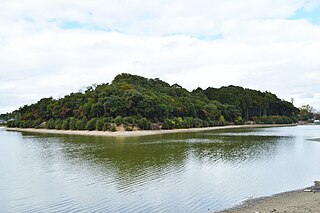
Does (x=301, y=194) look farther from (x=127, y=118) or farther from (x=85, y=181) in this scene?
(x=127, y=118)

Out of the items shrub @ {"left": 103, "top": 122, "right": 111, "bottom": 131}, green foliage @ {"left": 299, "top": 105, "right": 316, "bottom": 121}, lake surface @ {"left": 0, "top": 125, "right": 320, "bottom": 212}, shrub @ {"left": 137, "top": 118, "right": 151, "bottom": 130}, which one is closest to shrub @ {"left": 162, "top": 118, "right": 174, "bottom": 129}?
shrub @ {"left": 137, "top": 118, "right": 151, "bottom": 130}

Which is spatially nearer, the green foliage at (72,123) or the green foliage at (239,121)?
the green foliage at (72,123)

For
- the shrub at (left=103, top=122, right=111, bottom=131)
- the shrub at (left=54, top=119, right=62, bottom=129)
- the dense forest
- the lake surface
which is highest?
the dense forest

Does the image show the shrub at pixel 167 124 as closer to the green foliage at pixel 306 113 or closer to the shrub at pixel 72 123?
the shrub at pixel 72 123

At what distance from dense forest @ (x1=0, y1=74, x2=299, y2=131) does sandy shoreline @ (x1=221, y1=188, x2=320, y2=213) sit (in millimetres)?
60493

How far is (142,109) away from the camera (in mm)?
85375

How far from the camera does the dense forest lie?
270 feet

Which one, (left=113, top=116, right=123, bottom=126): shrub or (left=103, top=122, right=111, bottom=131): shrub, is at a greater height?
(left=113, top=116, right=123, bottom=126): shrub

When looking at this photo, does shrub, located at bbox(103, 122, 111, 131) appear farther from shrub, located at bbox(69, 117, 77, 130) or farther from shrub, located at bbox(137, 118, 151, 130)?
shrub, located at bbox(69, 117, 77, 130)

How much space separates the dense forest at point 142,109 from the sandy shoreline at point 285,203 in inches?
2382

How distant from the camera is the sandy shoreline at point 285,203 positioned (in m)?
11.9

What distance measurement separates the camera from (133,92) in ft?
285

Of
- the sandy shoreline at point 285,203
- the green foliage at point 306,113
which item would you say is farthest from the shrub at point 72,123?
the green foliage at point 306,113

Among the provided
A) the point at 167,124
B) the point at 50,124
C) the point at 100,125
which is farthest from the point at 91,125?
the point at 50,124
